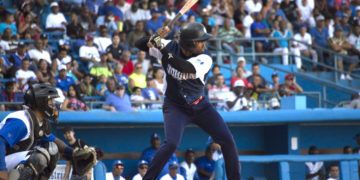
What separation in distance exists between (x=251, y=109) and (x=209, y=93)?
2.50 ft

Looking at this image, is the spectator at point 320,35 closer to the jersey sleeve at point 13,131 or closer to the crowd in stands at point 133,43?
the crowd in stands at point 133,43

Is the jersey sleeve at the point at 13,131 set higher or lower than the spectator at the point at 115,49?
lower

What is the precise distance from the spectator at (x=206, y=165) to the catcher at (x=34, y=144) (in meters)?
7.39

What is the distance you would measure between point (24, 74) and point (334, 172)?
5.85 m

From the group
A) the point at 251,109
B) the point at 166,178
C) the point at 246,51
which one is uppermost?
the point at 246,51

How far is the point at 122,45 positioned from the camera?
55.2 feet

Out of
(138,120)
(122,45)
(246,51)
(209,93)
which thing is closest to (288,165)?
(138,120)

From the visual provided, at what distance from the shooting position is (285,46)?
18859mm

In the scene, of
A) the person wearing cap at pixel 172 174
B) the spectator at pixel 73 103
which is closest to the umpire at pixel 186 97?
the person wearing cap at pixel 172 174

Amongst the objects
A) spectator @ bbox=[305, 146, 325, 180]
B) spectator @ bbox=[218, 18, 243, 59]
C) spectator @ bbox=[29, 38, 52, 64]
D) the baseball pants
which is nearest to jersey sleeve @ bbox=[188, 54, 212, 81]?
the baseball pants

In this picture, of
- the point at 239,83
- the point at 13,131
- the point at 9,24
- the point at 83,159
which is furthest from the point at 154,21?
the point at 13,131

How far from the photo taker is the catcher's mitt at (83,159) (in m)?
7.24

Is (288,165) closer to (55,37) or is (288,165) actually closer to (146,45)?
(146,45)

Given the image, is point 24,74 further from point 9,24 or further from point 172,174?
point 172,174
